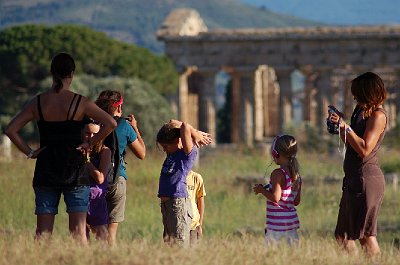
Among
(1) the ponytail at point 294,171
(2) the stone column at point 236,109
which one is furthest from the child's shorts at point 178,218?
(2) the stone column at point 236,109

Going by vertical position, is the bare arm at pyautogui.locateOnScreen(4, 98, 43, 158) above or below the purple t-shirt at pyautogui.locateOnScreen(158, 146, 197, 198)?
above

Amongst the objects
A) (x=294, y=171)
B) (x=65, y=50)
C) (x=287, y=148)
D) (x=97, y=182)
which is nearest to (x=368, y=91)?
(x=287, y=148)

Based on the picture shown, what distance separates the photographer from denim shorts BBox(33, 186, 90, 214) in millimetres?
12398

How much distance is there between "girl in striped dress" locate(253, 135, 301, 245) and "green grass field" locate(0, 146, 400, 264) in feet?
0.69

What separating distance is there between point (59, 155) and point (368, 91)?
8.32ft

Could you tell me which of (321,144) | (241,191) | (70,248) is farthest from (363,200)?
(321,144)

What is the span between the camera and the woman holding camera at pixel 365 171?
12.8m

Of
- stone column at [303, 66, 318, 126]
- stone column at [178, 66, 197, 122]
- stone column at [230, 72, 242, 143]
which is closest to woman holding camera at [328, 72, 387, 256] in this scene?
stone column at [178, 66, 197, 122]

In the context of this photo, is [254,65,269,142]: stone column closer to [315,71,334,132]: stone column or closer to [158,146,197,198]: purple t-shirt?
[315,71,334,132]: stone column

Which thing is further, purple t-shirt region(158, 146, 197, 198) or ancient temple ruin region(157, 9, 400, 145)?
ancient temple ruin region(157, 9, 400, 145)

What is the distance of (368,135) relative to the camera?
12.8m

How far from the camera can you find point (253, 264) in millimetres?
11516

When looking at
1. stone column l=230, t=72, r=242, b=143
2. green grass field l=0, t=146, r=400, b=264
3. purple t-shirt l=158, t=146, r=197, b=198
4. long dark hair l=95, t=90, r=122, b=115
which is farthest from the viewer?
stone column l=230, t=72, r=242, b=143

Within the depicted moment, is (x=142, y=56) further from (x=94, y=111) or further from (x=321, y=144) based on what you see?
(x=94, y=111)
